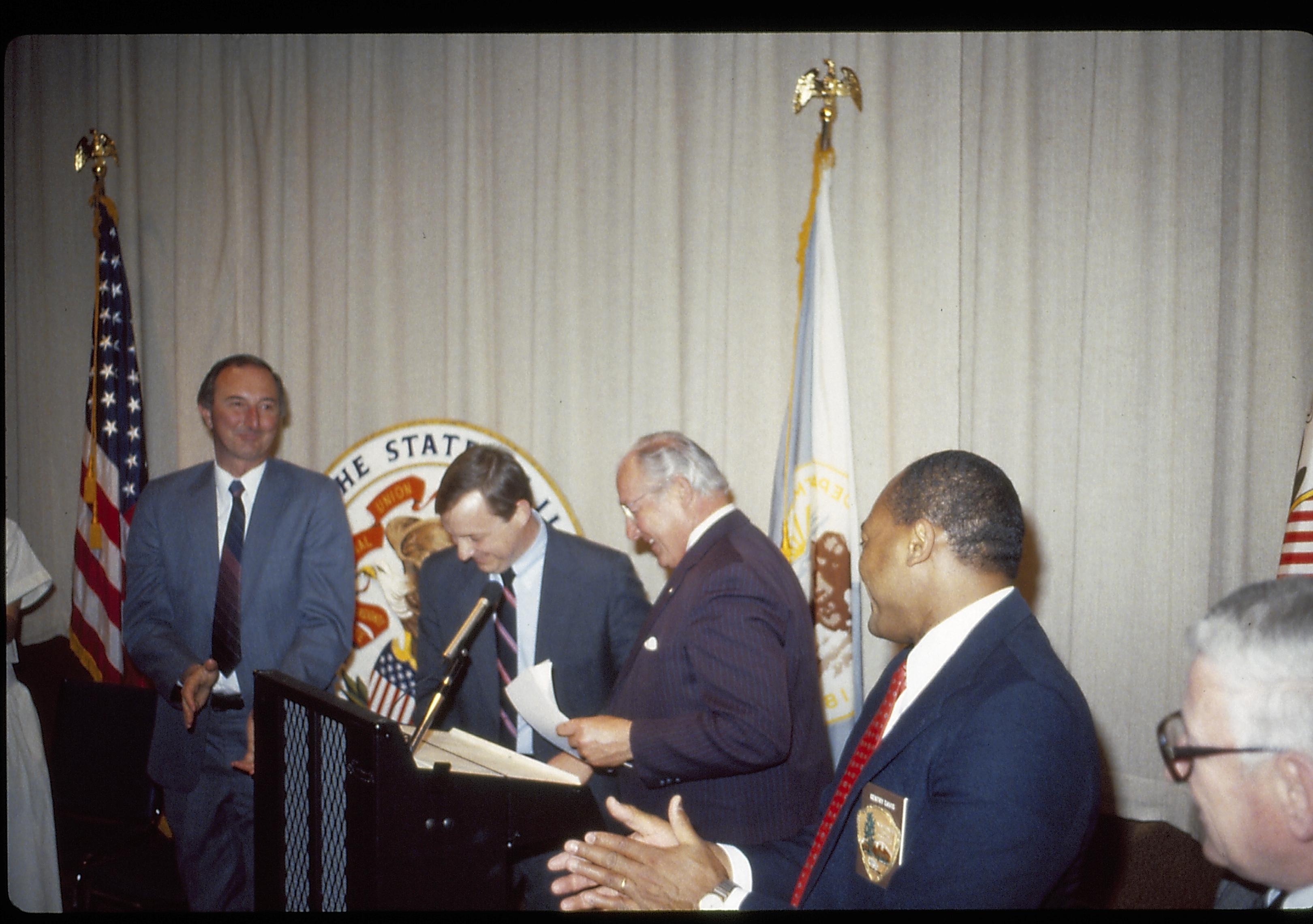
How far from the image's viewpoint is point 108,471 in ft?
13.1

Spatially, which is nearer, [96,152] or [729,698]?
[729,698]

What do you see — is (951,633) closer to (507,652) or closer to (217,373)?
(507,652)

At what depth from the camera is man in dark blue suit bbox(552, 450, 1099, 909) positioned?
1.27 m

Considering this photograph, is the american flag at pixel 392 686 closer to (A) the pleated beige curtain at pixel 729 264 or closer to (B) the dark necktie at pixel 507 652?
(A) the pleated beige curtain at pixel 729 264

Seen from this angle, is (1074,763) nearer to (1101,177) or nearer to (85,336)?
(1101,177)

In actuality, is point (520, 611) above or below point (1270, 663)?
below

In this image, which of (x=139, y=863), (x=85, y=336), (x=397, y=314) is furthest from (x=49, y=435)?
(x=139, y=863)

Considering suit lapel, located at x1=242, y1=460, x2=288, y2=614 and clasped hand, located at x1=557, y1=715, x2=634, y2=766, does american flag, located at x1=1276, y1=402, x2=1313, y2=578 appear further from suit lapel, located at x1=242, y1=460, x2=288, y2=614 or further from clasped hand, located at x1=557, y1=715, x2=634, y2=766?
suit lapel, located at x1=242, y1=460, x2=288, y2=614

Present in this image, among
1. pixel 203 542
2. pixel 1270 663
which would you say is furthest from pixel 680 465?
pixel 203 542

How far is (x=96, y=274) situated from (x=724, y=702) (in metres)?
3.76

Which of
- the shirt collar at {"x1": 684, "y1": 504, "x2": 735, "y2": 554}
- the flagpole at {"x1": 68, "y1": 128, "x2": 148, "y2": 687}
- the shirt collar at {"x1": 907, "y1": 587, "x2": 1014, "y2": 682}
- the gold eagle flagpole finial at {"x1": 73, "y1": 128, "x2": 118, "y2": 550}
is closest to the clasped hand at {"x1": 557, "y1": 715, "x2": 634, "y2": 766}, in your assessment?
the shirt collar at {"x1": 684, "y1": 504, "x2": 735, "y2": 554}

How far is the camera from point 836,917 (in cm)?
146

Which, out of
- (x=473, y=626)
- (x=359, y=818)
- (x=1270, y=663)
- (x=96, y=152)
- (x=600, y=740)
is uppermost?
(x=96, y=152)

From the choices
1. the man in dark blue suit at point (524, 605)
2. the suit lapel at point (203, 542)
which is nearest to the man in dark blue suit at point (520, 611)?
the man in dark blue suit at point (524, 605)
